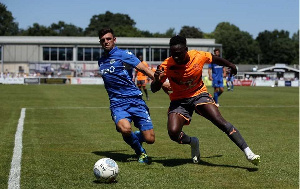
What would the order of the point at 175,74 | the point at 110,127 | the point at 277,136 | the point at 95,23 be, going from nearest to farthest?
the point at 175,74 → the point at 277,136 → the point at 110,127 → the point at 95,23

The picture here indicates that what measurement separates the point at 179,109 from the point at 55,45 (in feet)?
260

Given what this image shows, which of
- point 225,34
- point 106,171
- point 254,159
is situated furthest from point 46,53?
point 106,171

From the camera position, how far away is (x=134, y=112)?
831 centimetres

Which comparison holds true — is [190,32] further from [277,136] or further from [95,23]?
[277,136]

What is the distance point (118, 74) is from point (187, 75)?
1090mm

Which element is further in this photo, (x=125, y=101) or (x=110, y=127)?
(x=110, y=127)

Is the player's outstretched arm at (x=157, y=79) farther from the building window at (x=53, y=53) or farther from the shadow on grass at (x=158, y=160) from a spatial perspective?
the building window at (x=53, y=53)

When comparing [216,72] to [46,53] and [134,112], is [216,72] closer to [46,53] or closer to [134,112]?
[134,112]

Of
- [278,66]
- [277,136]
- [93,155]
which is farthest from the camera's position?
[278,66]

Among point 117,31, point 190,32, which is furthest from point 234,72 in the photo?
point 190,32

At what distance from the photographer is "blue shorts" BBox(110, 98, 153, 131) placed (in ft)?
27.1

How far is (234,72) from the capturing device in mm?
8305

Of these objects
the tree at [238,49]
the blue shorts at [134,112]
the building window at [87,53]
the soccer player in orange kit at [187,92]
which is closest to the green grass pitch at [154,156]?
the soccer player in orange kit at [187,92]

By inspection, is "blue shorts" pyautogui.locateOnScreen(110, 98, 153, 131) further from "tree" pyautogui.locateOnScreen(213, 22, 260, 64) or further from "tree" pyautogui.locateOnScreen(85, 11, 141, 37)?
"tree" pyautogui.locateOnScreen(85, 11, 141, 37)
